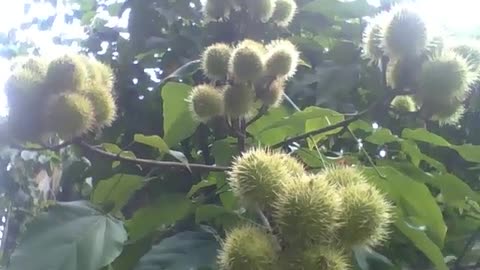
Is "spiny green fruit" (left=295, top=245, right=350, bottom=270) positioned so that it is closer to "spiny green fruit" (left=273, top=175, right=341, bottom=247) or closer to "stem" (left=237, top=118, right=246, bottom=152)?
"spiny green fruit" (left=273, top=175, right=341, bottom=247)

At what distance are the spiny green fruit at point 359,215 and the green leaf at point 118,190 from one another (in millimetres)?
315

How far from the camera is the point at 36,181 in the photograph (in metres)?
1.85

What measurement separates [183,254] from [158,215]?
0.28ft

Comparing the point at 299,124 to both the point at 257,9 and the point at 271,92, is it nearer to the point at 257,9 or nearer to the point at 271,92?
the point at 271,92

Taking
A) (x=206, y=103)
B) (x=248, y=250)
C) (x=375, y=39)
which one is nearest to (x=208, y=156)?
(x=206, y=103)

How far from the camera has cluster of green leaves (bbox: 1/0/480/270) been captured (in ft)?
2.56

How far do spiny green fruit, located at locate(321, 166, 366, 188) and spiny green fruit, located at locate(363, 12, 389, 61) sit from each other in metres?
0.18

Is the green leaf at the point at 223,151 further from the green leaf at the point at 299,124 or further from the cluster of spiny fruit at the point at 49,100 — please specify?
the cluster of spiny fruit at the point at 49,100

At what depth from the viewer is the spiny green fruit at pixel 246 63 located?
32.8 inches

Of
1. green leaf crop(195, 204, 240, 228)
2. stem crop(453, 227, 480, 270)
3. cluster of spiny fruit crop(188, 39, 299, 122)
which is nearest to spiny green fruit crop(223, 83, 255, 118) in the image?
cluster of spiny fruit crop(188, 39, 299, 122)

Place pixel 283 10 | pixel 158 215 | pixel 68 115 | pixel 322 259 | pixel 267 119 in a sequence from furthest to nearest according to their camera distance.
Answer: pixel 283 10 → pixel 267 119 → pixel 158 215 → pixel 68 115 → pixel 322 259

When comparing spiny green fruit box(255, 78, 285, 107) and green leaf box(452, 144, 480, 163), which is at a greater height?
spiny green fruit box(255, 78, 285, 107)

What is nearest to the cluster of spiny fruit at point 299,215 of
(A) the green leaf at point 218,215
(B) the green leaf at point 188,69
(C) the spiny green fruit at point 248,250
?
(C) the spiny green fruit at point 248,250

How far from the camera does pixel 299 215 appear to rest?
24.9 inches
